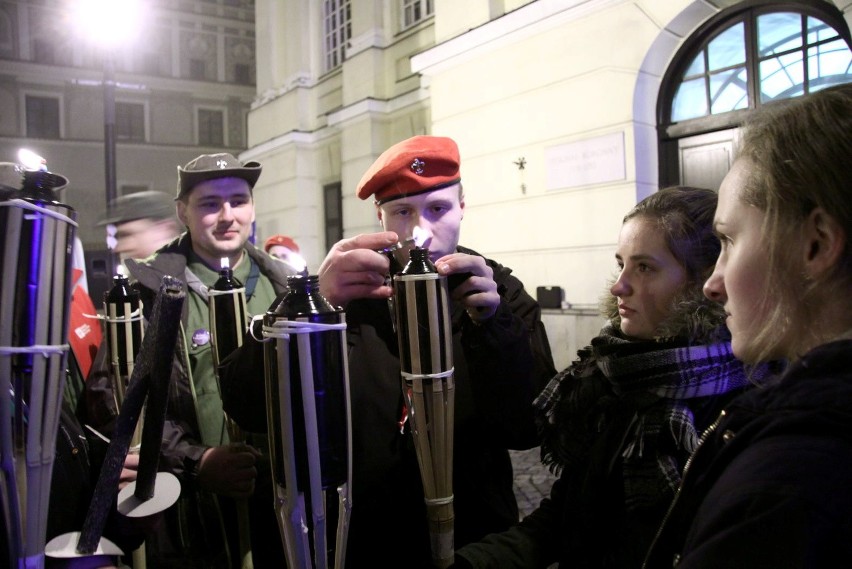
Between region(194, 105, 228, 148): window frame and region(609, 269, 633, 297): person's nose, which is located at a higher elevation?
region(194, 105, 228, 148): window frame

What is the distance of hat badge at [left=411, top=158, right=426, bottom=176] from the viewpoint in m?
1.64

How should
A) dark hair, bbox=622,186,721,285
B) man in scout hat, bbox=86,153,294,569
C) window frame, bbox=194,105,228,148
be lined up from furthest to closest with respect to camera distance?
window frame, bbox=194,105,228,148 < man in scout hat, bbox=86,153,294,569 < dark hair, bbox=622,186,721,285

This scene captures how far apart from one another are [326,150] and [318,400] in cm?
1101

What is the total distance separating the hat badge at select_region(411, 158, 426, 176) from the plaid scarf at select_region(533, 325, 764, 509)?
66cm

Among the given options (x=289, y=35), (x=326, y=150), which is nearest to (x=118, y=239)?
(x=326, y=150)

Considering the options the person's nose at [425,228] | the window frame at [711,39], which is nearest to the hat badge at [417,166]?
the person's nose at [425,228]

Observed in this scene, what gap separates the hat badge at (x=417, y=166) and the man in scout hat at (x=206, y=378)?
0.81 m

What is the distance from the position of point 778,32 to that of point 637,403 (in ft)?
17.6

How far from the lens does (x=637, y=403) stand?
1.33 m

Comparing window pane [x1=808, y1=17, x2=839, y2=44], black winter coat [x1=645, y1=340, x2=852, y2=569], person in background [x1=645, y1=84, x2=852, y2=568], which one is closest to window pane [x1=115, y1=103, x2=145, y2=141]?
window pane [x1=808, y1=17, x2=839, y2=44]

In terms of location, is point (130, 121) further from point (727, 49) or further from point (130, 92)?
point (727, 49)

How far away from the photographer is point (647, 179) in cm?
610

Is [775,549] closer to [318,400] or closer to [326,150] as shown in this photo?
[318,400]

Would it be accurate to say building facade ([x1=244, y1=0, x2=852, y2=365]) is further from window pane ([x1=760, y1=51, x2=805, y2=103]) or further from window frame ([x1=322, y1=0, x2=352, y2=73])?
window frame ([x1=322, y1=0, x2=352, y2=73])
